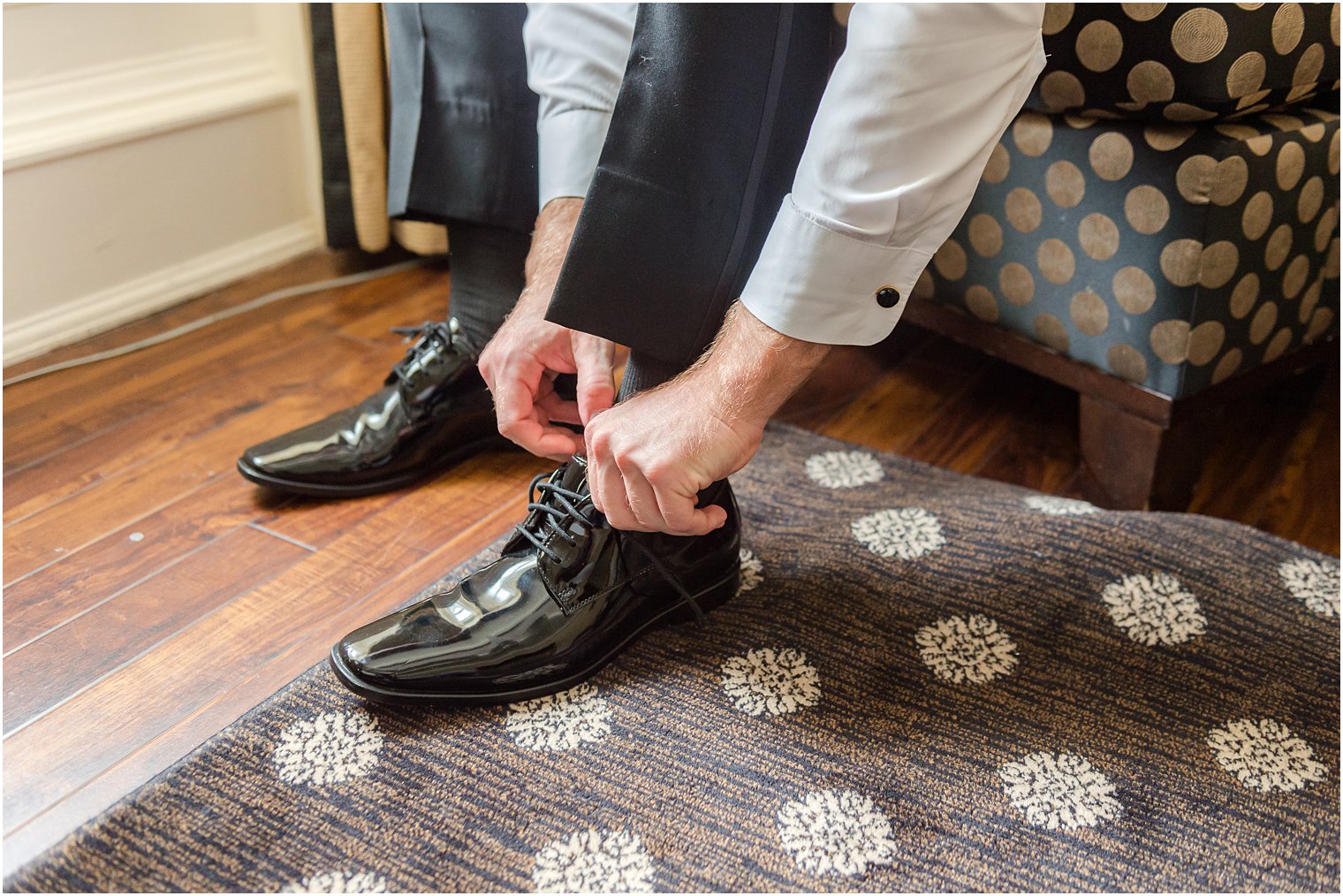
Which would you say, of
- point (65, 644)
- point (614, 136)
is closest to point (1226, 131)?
point (614, 136)

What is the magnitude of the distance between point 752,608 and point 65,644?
1.77 ft

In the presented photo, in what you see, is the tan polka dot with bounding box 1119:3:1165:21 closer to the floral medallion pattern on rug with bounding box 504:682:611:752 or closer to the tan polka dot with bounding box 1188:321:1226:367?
the tan polka dot with bounding box 1188:321:1226:367

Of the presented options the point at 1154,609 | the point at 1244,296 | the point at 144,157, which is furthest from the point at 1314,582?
the point at 144,157

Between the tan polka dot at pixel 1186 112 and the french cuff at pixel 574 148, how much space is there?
0.45m

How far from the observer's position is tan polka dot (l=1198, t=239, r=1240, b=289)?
2.88 feet

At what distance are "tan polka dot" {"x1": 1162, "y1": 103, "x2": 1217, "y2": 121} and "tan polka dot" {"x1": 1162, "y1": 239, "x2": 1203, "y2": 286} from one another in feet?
0.32

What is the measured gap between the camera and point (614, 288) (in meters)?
0.69

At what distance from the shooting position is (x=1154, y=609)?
2.77 ft

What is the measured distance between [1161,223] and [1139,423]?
198mm

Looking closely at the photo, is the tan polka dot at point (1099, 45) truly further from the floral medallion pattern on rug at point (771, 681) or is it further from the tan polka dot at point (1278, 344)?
the floral medallion pattern on rug at point (771, 681)

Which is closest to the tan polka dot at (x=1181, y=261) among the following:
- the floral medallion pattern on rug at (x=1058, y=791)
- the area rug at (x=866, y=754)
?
the area rug at (x=866, y=754)

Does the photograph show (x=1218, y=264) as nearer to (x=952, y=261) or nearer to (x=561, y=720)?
(x=952, y=261)

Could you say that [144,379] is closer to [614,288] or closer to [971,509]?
[614,288]

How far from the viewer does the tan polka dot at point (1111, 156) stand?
2.92 ft
